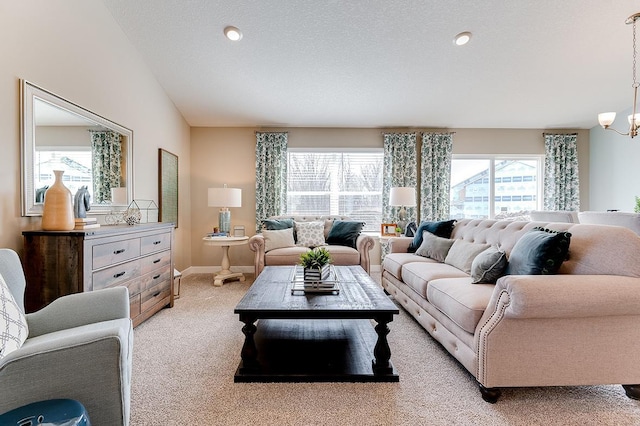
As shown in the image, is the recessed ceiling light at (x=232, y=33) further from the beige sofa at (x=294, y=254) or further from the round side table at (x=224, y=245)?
the round side table at (x=224, y=245)

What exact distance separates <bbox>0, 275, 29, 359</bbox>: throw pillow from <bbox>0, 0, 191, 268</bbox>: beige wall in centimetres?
93

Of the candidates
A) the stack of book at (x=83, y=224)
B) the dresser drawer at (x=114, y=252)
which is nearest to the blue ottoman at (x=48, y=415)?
the dresser drawer at (x=114, y=252)

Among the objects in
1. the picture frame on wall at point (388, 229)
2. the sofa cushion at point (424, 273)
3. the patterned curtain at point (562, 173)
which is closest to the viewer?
the sofa cushion at point (424, 273)

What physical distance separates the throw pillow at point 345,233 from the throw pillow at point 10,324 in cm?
342

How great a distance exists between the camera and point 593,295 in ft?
5.13

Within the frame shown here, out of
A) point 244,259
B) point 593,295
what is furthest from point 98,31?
point 593,295

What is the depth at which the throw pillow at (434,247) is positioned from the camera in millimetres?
3123

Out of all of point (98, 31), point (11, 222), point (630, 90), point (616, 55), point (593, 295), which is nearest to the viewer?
point (593, 295)

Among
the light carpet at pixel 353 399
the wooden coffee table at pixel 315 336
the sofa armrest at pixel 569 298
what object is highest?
the sofa armrest at pixel 569 298

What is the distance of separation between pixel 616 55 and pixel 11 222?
6.07m

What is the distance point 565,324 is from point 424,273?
1063 millimetres

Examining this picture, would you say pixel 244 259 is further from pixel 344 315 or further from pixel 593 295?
pixel 593 295

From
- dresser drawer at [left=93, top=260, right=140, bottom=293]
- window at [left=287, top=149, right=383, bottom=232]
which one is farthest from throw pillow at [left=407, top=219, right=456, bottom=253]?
dresser drawer at [left=93, top=260, right=140, bottom=293]

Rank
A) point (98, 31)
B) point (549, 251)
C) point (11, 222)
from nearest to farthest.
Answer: point (549, 251)
point (11, 222)
point (98, 31)
